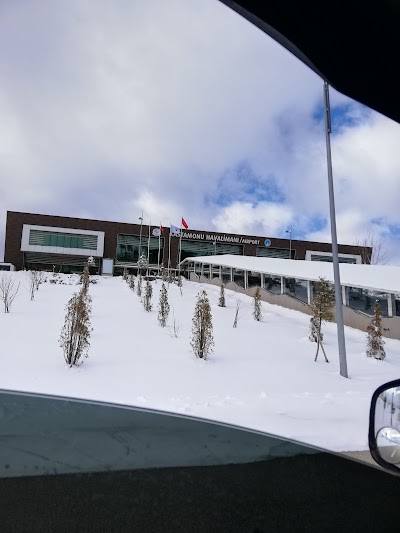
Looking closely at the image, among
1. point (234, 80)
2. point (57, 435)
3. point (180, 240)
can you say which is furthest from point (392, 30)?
point (180, 240)

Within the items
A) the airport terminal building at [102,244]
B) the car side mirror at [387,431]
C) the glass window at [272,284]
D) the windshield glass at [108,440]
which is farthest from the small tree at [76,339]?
the airport terminal building at [102,244]

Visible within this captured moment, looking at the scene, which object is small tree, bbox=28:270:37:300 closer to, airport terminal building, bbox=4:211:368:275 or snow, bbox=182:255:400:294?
snow, bbox=182:255:400:294

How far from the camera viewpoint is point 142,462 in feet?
4.15

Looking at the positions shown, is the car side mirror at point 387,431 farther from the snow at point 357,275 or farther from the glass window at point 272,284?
the glass window at point 272,284

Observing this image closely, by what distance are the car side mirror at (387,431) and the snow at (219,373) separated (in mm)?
2070

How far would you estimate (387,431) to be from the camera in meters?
1.00

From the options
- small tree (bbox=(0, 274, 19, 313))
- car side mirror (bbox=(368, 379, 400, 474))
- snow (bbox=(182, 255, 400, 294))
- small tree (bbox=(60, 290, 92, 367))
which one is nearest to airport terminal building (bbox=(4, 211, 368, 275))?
snow (bbox=(182, 255, 400, 294))

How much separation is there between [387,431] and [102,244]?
148 ft

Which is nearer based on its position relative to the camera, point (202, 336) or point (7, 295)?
point (202, 336)

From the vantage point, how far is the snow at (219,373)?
4.32 meters

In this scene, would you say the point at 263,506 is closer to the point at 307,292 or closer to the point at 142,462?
the point at 142,462

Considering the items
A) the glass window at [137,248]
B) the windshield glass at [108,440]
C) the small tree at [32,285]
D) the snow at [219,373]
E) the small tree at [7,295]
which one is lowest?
the snow at [219,373]

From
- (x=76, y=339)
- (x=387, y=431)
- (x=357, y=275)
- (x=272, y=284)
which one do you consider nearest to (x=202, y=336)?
(x=76, y=339)

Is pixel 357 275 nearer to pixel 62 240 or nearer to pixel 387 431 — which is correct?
pixel 387 431
